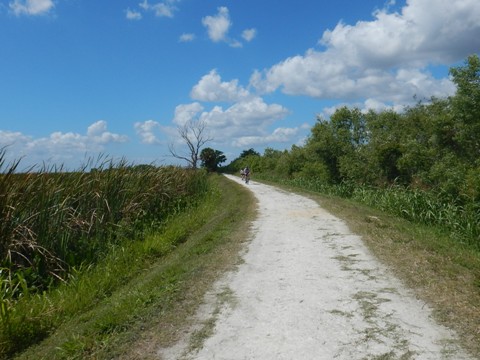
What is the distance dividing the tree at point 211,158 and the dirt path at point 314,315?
60.6m

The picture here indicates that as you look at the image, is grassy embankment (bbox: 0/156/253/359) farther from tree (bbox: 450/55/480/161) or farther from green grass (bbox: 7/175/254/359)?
tree (bbox: 450/55/480/161)

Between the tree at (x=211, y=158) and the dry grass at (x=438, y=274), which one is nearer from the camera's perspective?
the dry grass at (x=438, y=274)

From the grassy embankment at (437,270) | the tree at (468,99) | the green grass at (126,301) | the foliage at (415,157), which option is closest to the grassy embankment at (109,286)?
the green grass at (126,301)

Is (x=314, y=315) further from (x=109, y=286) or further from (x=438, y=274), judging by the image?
(x=109, y=286)

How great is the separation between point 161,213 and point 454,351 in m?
11.6

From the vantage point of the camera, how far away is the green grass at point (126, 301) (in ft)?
14.3

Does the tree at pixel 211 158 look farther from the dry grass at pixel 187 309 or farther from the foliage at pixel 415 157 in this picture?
the dry grass at pixel 187 309

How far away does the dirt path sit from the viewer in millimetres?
3895

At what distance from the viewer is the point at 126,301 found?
5.57 meters

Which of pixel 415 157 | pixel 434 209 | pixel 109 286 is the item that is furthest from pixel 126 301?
pixel 415 157

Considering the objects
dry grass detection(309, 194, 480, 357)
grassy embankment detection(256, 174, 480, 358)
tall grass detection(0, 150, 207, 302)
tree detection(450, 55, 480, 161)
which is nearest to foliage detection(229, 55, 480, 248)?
tree detection(450, 55, 480, 161)

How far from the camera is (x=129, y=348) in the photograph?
163 inches

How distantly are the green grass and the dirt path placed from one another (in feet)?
1.21

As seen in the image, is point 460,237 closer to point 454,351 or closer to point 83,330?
point 454,351
